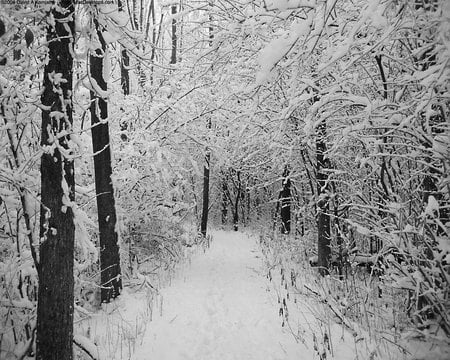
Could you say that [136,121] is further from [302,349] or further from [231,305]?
[302,349]

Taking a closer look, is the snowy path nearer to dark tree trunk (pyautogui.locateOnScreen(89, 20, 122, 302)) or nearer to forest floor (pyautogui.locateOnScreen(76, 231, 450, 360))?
forest floor (pyautogui.locateOnScreen(76, 231, 450, 360))

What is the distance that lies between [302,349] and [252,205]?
2555cm

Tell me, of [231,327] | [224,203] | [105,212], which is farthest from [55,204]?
[224,203]

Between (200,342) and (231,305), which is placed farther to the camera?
(231,305)

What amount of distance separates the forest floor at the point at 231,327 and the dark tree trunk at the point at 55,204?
4.84ft

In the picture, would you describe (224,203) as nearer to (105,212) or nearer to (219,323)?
(105,212)

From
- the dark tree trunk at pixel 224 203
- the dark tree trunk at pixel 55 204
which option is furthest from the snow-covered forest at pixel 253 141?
the dark tree trunk at pixel 224 203

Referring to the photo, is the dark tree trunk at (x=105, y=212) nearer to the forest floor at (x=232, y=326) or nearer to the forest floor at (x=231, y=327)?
the forest floor at (x=232, y=326)

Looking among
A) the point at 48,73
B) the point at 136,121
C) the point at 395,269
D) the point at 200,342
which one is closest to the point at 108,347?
the point at 200,342

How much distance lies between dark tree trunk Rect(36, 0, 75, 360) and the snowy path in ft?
4.90

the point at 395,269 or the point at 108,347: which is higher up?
the point at 395,269

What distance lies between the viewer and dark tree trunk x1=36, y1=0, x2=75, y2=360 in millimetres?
3500

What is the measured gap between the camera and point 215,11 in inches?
179

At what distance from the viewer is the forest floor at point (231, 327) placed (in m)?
4.59
